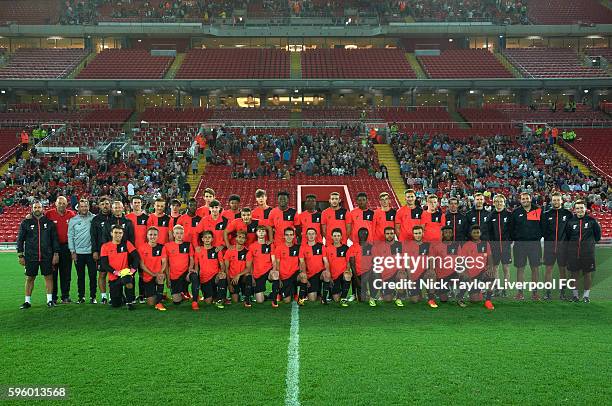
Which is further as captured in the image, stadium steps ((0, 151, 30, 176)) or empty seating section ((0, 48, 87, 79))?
empty seating section ((0, 48, 87, 79))

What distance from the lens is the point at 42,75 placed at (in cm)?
3731

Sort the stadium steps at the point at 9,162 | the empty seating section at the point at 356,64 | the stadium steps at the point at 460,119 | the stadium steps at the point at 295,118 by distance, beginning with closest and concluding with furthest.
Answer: the stadium steps at the point at 9,162 → the stadium steps at the point at 295,118 → the stadium steps at the point at 460,119 → the empty seating section at the point at 356,64

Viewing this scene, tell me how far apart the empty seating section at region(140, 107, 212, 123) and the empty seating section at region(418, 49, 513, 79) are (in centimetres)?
1398

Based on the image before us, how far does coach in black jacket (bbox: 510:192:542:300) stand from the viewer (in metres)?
9.43

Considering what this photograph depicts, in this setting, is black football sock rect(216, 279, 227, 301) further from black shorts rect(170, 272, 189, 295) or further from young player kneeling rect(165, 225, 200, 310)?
black shorts rect(170, 272, 189, 295)

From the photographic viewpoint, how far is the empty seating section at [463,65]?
1486 inches

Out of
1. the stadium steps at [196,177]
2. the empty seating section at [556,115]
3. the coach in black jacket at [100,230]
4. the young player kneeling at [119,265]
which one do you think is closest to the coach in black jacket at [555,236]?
the young player kneeling at [119,265]

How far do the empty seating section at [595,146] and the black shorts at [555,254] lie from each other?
20263 millimetres

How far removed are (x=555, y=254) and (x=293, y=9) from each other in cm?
3690

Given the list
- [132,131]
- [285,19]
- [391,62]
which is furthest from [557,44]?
[132,131]

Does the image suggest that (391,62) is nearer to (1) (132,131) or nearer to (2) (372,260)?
(1) (132,131)

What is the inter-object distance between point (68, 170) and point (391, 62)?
21854 mm

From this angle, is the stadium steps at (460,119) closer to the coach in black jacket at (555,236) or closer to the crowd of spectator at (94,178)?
the crowd of spectator at (94,178)

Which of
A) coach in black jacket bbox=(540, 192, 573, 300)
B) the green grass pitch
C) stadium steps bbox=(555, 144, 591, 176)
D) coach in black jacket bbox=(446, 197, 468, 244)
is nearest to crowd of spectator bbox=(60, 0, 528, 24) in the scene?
stadium steps bbox=(555, 144, 591, 176)
